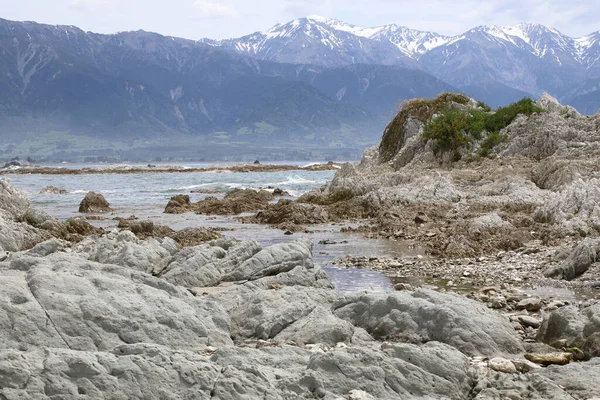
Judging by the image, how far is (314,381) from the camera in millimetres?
8453

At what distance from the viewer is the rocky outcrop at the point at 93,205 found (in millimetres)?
40713

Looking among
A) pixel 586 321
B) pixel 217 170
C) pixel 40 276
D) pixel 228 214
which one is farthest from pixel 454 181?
pixel 217 170

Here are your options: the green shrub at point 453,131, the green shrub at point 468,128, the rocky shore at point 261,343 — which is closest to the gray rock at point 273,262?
the rocky shore at point 261,343

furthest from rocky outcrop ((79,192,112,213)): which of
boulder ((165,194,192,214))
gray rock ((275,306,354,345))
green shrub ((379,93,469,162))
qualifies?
gray rock ((275,306,354,345))

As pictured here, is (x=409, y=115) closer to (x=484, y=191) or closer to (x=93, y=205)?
(x=484, y=191)

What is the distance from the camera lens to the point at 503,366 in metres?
9.84

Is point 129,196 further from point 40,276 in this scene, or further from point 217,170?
point 217,170

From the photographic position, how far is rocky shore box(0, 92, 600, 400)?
823cm

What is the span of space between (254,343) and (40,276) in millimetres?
3224

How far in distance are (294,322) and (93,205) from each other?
31.6 meters

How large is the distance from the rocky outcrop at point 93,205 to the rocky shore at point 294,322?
17.4 meters

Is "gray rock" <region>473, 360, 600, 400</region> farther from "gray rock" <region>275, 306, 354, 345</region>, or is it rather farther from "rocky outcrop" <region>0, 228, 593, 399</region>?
"gray rock" <region>275, 306, 354, 345</region>

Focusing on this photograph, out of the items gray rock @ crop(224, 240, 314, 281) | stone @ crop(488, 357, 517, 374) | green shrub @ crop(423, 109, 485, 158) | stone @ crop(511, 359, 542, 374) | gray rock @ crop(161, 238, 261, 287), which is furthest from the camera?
green shrub @ crop(423, 109, 485, 158)

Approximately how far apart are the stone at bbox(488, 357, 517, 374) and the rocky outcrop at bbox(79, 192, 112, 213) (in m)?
33.4
